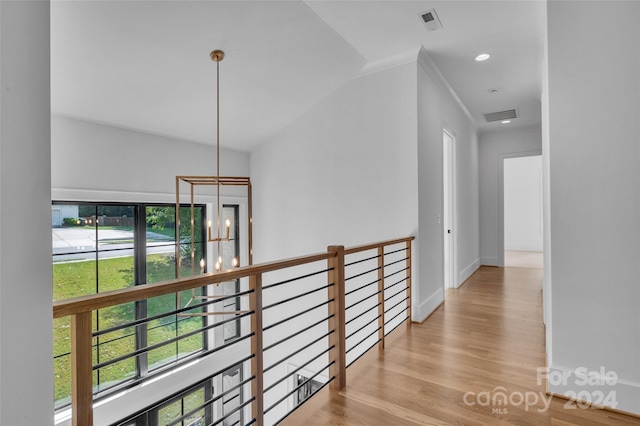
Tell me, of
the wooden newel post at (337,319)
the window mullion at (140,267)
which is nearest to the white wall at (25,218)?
the wooden newel post at (337,319)

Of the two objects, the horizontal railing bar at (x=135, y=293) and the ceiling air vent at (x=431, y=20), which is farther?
the ceiling air vent at (x=431, y=20)

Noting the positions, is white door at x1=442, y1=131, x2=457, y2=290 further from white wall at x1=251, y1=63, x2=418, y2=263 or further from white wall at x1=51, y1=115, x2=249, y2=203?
white wall at x1=51, y1=115, x2=249, y2=203

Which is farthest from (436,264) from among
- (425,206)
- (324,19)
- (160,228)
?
(160,228)

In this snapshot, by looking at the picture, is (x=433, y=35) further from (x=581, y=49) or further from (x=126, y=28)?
(x=126, y=28)

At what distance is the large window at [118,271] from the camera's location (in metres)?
3.15

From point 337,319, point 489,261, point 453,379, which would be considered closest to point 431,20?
point 337,319

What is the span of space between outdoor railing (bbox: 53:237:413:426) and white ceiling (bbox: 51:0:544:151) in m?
1.90

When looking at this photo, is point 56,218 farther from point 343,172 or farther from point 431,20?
point 431,20

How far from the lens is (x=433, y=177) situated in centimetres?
370

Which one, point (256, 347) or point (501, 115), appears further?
point (501, 115)

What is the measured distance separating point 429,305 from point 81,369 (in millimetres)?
3221

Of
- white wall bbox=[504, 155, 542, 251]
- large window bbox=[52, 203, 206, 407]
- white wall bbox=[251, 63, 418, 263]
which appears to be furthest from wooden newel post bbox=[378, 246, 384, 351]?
white wall bbox=[504, 155, 542, 251]

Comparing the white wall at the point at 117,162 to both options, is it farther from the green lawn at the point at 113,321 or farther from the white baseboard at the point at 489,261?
the white baseboard at the point at 489,261

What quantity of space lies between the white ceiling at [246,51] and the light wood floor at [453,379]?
2679 mm
